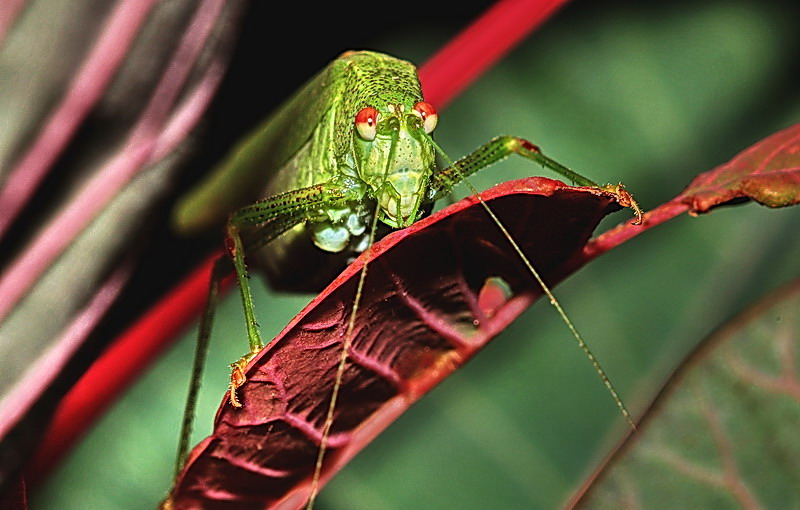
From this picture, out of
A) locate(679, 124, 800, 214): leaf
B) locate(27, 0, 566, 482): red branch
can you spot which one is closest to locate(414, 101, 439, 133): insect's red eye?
locate(27, 0, 566, 482): red branch

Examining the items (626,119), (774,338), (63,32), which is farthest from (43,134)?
(626,119)

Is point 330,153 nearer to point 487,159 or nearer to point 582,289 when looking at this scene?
point 487,159

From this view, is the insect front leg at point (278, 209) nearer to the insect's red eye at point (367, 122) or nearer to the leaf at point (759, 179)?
the insect's red eye at point (367, 122)

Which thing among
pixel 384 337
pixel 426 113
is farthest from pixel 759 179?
pixel 426 113

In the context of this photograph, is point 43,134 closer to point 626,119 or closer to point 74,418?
point 74,418

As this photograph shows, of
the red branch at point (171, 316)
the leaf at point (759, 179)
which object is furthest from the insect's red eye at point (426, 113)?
the leaf at point (759, 179)
